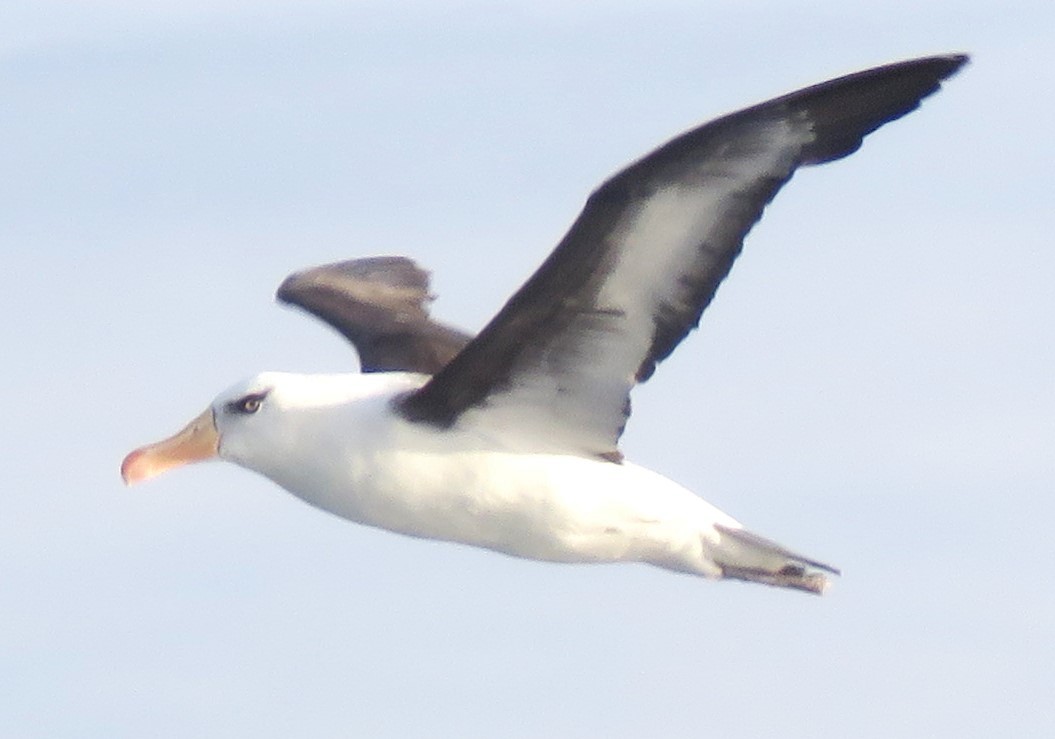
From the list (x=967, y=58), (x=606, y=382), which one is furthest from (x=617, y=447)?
(x=967, y=58)

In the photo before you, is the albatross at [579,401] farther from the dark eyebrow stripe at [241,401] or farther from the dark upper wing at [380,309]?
the dark upper wing at [380,309]

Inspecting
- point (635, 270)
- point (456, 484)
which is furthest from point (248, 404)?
point (635, 270)

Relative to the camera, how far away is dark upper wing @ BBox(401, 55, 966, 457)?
13508 mm

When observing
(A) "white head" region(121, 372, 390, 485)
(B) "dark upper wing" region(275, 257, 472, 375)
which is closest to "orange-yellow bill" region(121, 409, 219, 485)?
(A) "white head" region(121, 372, 390, 485)

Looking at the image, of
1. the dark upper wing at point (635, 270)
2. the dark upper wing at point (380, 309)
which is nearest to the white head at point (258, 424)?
the dark upper wing at point (635, 270)

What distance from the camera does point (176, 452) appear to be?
49.7ft

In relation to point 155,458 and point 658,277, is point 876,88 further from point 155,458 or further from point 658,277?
point 155,458

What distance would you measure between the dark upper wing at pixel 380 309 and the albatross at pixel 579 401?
4.72 ft

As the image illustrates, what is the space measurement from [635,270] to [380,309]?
3.85m

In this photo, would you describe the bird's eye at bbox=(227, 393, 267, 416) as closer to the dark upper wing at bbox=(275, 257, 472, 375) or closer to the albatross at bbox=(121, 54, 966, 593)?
the albatross at bbox=(121, 54, 966, 593)

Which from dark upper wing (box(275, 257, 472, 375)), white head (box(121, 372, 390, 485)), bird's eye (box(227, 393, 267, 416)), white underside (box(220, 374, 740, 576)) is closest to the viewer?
white underside (box(220, 374, 740, 576))

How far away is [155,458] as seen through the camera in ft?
50.0

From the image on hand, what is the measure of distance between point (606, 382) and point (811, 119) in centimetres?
173

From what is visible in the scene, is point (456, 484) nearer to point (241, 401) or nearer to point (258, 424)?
point (258, 424)
